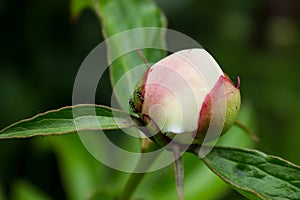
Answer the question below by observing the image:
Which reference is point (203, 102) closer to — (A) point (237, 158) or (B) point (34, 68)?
(A) point (237, 158)

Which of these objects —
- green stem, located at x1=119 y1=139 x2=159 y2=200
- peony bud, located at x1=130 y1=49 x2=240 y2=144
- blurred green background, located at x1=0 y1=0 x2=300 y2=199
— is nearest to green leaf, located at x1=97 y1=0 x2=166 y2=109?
green stem, located at x1=119 y1=139 x2=159 y2=200

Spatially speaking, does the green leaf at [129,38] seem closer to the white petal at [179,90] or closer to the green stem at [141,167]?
the green stem at [141,167]

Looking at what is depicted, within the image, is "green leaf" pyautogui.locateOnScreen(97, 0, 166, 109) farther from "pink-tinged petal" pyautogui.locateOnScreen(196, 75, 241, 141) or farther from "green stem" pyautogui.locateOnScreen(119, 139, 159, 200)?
"pink-tinged petal" pyautogui.locateOnScreen(196, 75, 241, 141)

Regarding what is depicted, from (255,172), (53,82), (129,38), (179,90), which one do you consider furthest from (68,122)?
(53,82)

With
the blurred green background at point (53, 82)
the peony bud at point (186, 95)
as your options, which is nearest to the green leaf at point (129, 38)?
the peony bud at point (186, 95)

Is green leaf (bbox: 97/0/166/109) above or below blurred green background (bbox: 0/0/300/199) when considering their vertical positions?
above

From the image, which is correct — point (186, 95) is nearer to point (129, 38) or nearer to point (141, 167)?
point (141, 167)

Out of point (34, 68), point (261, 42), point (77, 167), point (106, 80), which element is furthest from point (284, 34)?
point (77, 167)

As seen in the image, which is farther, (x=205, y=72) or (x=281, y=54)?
(x=281, y=54)
